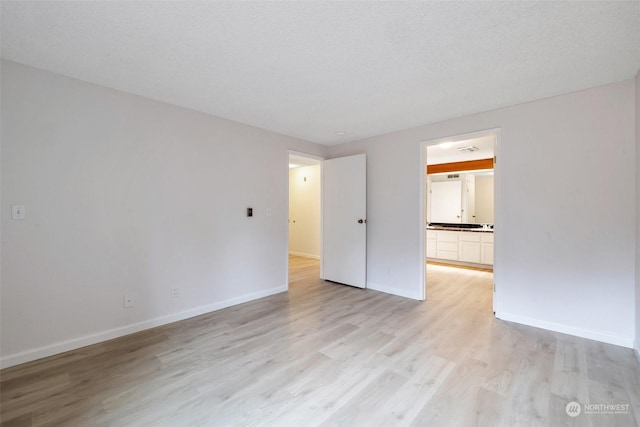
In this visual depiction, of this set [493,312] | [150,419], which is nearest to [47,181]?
[150,419]

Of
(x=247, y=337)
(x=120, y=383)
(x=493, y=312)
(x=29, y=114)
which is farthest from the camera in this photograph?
(x=493, y=312)

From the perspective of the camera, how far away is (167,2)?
155cm

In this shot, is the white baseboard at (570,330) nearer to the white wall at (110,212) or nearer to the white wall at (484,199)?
the white wall at (110,212)

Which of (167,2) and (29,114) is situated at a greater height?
(167,2)

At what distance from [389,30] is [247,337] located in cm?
280

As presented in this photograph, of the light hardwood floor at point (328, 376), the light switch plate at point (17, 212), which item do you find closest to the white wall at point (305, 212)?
the light hardwood floor at point (328, 376)

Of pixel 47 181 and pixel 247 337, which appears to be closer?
pixel 47 181

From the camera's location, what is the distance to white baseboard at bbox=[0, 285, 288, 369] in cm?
217

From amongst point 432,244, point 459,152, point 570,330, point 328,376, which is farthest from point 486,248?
point 328,376

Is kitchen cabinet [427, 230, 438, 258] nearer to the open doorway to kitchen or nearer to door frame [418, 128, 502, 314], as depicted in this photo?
the open doorway to kitchen

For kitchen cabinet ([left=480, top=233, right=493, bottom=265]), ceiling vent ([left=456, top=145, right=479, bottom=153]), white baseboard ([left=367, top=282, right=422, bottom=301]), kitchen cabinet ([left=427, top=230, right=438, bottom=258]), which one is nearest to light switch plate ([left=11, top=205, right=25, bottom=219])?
white baseboard ([left=367, top=282, right=422, bottom=301])

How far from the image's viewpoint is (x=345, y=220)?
455cm

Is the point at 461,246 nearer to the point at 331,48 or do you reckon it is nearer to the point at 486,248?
the point at 486,248

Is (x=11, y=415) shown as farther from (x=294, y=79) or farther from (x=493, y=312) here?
(x=493, y=312)
